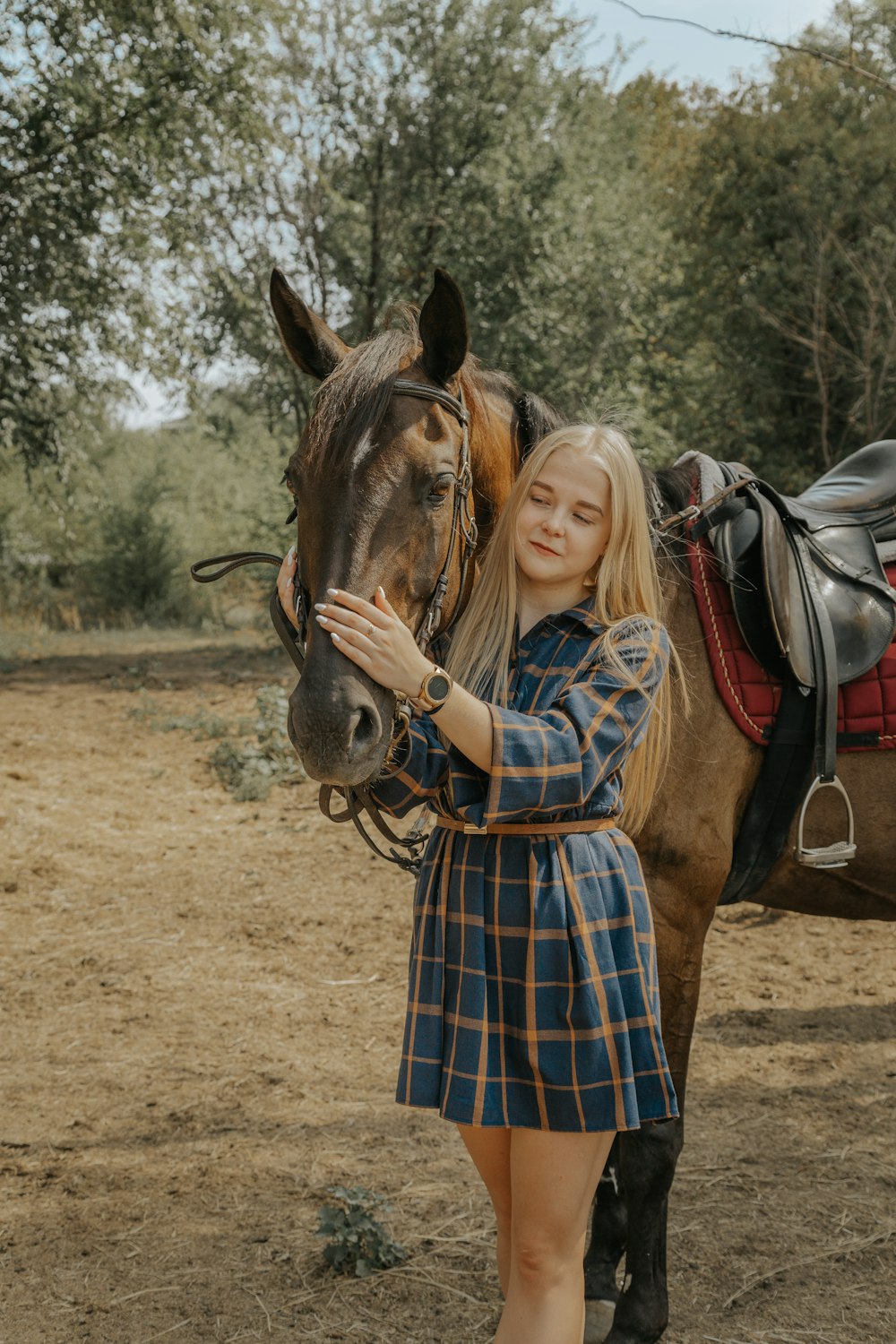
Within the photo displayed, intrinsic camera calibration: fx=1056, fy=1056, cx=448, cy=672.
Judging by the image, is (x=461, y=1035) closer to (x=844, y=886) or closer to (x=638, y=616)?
(x=638, y=616)

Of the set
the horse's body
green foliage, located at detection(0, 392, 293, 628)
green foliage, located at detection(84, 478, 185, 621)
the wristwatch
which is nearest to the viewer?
the wristwatch

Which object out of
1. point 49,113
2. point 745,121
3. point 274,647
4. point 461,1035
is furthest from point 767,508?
point 745,121

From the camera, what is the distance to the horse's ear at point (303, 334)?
6.31 feet

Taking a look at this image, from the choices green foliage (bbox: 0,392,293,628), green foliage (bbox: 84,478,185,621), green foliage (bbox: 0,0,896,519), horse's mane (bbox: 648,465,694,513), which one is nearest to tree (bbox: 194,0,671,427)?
green foliage (bbox: 0,0,896,519)

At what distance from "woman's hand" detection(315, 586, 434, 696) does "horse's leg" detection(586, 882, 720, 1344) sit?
0.97 meters

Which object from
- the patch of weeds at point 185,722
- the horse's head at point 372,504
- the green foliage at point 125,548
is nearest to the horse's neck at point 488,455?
the horse's head at point 372,504

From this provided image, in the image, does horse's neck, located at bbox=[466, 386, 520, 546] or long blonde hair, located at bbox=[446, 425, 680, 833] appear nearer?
long blonde hair, located at bbox=[446, 425, 680, 833]

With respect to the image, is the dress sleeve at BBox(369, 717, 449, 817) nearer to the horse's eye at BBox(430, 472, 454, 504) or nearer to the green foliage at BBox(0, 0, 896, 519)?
the horse's eye at BBox(430, 472, 454, 504)

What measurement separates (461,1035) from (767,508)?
1.36 meters

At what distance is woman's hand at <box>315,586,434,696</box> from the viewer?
57.0 inches

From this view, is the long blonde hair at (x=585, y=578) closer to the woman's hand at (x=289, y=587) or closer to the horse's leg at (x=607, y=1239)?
the woman's hand at (x=289, y=587)

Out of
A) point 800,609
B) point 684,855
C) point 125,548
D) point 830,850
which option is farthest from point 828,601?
point 125,548

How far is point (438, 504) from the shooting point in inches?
67.9

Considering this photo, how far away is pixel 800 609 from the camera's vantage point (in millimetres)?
2279
